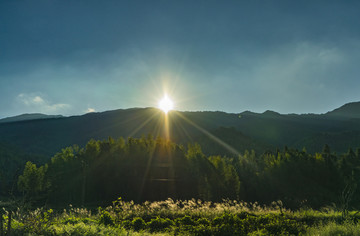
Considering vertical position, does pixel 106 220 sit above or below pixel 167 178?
above

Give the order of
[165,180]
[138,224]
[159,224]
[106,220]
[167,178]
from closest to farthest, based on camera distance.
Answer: [106,220] → [138,224] → [159,224] → [165,180] → [167,178]

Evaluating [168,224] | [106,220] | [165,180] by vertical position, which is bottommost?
[165,180]

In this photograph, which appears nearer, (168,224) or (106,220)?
(106,220)

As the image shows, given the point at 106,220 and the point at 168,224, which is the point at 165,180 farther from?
the point at 106,220

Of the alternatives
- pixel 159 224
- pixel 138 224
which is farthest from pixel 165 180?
pixel 138 224

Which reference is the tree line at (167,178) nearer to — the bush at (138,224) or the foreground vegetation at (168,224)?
the foreground vegetation at (168,224)

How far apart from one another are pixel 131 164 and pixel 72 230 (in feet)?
171

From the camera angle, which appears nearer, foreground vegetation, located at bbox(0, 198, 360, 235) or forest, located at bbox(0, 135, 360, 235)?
foreground vegetation, located at bbox(0, 198, 360, 235)

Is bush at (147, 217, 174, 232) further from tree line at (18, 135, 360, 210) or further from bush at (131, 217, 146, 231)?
tree line at (18, 135, 360, 210)

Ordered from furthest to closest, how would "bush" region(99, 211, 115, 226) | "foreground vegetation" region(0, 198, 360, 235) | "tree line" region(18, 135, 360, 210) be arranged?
"tree line" region(18, 135, 360, 210), "bush" region(99, 211, 115, 226), "foreground vegetation" region(0, 198, 360, 235)

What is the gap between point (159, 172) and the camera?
5869 cm

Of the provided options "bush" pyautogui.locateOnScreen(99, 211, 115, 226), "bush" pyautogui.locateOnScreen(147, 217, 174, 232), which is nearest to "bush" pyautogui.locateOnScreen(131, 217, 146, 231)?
"bush" pyautogui.locateOnScreen(147, 217, 174, 232)

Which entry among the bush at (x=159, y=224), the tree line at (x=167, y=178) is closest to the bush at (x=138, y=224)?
the bush at (x=159, y=224)

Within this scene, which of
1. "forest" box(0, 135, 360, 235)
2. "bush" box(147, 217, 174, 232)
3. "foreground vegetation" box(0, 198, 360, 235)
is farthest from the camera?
"forest" box(0, 135, 360, 235)
